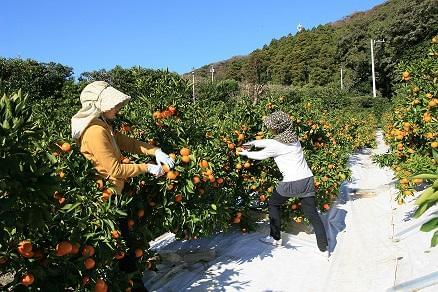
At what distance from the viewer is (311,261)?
12.2 ft

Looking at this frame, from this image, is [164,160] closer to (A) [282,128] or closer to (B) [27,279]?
(B) [27,279]

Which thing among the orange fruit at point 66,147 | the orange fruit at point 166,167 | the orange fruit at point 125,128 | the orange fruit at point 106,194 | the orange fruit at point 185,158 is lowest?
the orange fruit at point 106,194

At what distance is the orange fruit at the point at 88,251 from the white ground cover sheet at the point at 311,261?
1306mm

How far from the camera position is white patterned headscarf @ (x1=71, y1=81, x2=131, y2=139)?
2.54m

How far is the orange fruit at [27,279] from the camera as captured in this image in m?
1.73

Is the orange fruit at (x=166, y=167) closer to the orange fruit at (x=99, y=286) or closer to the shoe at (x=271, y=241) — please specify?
the orange fruit at (x=99, y=286)

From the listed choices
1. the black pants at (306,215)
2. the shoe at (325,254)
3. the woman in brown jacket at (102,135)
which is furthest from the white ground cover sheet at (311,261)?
the woman in brown jacket at (102,135)

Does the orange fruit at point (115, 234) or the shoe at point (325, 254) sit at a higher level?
the orange fruit at point (115, 234)

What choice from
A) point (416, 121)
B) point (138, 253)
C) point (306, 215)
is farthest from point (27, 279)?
point (416, 121)

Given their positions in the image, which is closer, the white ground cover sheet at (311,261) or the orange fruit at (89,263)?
the orange fruit at (89,263)

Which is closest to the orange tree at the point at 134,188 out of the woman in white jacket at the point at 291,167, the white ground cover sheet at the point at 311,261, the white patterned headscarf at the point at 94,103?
the white patterned headscarf at the point at 94,103

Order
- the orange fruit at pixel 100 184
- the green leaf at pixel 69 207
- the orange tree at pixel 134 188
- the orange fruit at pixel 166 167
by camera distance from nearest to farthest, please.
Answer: the orange tree at pixel 134 188 < the green leaf at pixel 69 207 < the orange fruit at pixel 100 184 < the orange fruit at pixel 166 167

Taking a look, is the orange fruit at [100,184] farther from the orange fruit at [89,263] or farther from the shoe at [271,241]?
A: the shoe at [271,241]

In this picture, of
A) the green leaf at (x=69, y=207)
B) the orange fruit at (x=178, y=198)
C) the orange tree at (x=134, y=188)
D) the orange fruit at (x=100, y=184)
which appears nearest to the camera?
the orange tree at (x=134, y=188)
